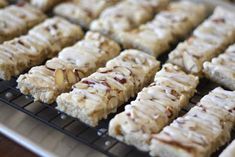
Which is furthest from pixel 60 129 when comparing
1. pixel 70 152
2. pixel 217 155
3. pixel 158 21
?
pixel 158 21

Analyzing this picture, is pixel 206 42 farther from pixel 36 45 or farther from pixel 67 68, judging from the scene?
pixel 36 45

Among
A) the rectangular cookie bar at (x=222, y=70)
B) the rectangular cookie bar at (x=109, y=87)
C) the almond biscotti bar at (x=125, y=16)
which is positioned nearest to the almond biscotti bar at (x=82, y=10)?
the almond biscotti bar at (x=125, y=16)

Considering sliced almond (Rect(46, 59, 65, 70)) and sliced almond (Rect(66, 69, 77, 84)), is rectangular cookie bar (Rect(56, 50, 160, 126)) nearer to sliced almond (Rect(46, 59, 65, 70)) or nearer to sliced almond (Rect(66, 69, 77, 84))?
sliced almond (Rect(66, 69, 77, 84))

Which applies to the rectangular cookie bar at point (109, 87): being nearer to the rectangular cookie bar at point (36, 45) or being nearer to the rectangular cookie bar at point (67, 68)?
the rectangular cookie bar at point (67, 68)

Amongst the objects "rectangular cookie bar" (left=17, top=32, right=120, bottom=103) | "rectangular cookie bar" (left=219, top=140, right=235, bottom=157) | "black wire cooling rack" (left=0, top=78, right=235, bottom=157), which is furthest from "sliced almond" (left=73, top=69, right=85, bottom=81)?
"rectangular cookie bar" (left=219, top=140, right=235, bottom=157)

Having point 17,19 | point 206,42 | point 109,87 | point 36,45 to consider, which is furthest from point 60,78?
point 206,42

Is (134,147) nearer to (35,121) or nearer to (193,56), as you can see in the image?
(35,121)

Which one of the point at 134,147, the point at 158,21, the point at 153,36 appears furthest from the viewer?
the point at 158,21
